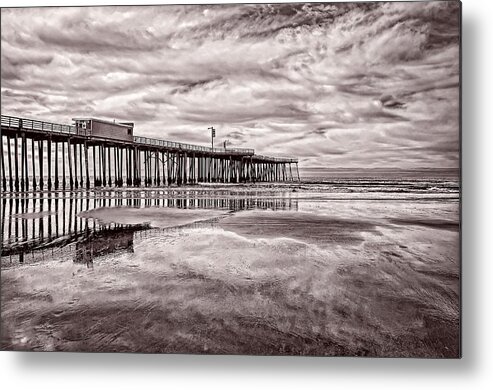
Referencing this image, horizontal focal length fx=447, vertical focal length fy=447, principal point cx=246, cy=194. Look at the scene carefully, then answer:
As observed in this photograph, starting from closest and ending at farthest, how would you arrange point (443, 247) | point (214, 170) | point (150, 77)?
point (443, 247), point (150, 77), point (214, 170)

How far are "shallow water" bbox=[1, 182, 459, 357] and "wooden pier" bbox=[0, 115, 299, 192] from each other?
181 millimetres

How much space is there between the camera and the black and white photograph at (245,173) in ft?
9.49

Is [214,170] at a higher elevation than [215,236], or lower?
higher

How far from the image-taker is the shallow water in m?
2.85

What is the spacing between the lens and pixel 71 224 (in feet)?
10.5

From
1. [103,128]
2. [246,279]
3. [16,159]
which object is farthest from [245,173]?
[16,159]

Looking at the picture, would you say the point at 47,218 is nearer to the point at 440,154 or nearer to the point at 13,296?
the point at 13,296

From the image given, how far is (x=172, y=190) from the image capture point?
11.7ft

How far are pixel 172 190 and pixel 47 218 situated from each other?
3.06 feet

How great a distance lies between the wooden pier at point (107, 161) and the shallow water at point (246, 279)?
0.18m

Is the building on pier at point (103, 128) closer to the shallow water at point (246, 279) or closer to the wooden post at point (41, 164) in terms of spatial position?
the wooden post at point (41, 164)

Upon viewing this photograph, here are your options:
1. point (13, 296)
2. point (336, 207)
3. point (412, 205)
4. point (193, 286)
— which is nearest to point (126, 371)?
point (193, 286)

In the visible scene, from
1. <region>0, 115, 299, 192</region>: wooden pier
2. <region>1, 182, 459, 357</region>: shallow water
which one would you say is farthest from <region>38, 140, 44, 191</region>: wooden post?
<region>1, 182, 459, 357</region>: shallow water

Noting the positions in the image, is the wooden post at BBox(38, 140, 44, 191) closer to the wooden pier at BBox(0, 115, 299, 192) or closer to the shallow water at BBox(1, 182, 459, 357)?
the wooden pier at BBox(0, 115, 299, 192)
